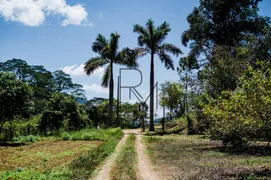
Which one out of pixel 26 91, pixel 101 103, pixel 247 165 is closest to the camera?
pixel 247 165

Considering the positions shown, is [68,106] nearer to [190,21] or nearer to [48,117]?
[48,117]

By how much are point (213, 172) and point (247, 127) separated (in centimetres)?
215

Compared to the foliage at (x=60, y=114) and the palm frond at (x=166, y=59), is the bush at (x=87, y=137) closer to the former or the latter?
the foliage at (x=60, y=114)

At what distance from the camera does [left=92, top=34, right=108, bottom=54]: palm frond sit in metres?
44.2

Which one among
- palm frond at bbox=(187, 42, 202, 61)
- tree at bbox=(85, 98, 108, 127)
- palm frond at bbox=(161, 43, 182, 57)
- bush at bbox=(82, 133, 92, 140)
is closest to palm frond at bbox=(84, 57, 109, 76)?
palm frond at bbox=(161, 43, 182, 57)

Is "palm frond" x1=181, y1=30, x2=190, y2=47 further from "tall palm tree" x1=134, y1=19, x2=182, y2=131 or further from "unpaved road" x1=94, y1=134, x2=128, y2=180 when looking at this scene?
"unpaved road" x1=94, y1=134, x2=128, y2=180

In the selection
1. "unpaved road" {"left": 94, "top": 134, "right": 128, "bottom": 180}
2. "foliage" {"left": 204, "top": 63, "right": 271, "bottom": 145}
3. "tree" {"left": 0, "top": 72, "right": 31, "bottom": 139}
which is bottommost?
"unpaved road" {"left": 94, "top": 134, "right": 128, "bottom": 180}

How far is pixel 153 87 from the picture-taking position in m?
39.5

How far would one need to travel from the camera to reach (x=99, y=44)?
44.5 m

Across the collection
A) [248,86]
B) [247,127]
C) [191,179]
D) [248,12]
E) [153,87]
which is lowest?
[191,179]

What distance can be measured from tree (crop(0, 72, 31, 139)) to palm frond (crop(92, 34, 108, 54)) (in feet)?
64.1

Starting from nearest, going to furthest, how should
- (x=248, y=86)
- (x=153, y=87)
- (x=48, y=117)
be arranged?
(x=248, y=86) < (x=48, y=117) < (x=153, y=87)

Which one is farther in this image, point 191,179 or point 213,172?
point 213,172

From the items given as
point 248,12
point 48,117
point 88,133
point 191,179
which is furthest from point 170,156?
point 248,12
